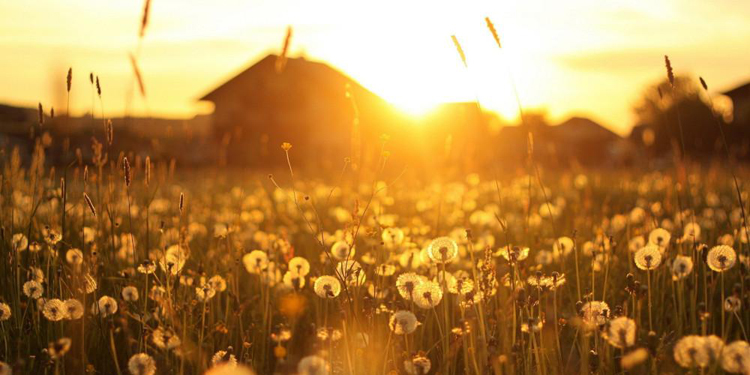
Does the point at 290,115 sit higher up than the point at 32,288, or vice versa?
the point at 290,115

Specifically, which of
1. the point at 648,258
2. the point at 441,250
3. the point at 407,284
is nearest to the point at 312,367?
the point at 407,284

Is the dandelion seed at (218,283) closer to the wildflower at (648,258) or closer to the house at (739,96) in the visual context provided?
the wildflower at (648,258)

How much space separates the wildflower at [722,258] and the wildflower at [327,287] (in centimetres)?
121

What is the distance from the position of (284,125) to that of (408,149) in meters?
7.13

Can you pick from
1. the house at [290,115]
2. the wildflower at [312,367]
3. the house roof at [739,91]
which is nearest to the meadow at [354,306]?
the wildflower at [312,367]

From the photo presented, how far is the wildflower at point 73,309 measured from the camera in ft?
6.50

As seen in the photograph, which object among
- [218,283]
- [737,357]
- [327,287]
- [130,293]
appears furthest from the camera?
[218,283]

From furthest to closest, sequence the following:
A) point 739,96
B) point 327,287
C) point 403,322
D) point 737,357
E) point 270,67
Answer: point 739,96 → point 270,67 → point 327,287 → point 403,322 → point 737,357

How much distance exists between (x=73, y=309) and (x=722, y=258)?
6.66 feet

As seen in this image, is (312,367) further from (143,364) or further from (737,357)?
(737,357)

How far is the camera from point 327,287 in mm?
2176

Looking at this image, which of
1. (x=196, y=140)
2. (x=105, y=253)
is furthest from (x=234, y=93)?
(x=105, y=253)

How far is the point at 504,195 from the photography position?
26.3ft

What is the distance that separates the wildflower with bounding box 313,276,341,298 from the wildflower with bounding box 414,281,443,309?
26cm
